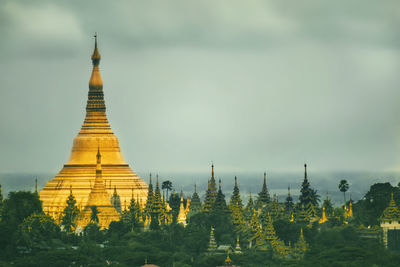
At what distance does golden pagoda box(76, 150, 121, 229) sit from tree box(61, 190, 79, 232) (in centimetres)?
63

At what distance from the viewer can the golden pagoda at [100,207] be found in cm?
17238

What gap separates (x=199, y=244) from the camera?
155 metres

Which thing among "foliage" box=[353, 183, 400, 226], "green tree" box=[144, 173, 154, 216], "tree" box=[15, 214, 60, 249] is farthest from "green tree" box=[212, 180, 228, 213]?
"tree" box=[15, 214, 60, 249]

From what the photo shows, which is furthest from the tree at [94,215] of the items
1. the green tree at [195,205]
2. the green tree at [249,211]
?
the green tree at [195,205]

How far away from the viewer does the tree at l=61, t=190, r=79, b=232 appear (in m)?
165

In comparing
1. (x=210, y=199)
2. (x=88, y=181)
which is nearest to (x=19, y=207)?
(x=210, y=199)

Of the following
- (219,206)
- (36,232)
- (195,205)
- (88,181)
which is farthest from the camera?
(88,181)

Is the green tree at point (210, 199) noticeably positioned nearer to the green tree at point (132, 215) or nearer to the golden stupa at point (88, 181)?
the green tree at point (132, 215)

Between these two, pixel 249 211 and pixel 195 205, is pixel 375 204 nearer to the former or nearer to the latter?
pixel 249 211

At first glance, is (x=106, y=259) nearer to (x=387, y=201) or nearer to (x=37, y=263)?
(x=37, y=263)

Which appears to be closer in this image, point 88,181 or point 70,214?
point 70,214

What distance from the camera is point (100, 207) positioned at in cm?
17562

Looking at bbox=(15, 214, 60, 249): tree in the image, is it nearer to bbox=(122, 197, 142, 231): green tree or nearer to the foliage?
bbox=(122, 197, 142, 231): green tree

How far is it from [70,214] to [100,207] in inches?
189
